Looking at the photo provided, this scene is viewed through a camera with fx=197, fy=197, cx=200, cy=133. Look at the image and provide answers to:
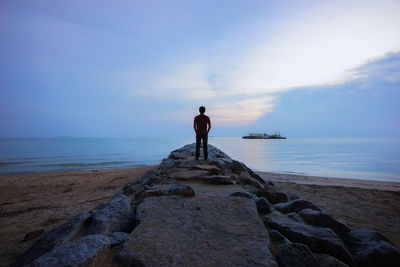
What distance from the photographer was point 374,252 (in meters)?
2.53

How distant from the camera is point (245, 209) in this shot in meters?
3.32

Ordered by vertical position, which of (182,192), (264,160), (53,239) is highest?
(264,160)

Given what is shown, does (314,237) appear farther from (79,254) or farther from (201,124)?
(201,124)

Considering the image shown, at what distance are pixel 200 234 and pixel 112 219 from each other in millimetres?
1365

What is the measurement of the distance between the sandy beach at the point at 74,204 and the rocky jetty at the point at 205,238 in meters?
1.89

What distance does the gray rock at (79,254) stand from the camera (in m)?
1.78

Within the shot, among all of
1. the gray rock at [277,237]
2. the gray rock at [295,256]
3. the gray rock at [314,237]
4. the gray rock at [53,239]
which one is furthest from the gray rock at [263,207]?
the gray rock at [53,239]

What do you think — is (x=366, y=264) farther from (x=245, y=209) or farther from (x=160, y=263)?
(x=160, y=263)

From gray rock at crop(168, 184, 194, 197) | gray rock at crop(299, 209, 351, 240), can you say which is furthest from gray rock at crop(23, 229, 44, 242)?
gray rock at crop(299, 209, 351, 240)

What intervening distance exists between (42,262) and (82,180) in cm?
1158

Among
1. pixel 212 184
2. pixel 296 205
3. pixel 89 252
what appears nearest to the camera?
pixel 89 252

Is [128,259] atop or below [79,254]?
below

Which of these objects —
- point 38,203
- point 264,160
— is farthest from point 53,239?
point 264,160

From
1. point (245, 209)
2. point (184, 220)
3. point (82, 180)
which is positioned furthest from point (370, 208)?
point (82, 180)
